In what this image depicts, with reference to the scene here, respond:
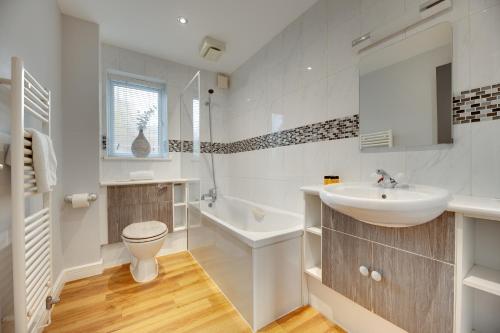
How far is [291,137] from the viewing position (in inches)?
80.7

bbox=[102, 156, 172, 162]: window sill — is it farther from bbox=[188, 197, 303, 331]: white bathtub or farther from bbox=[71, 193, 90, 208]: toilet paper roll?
bbox=[188, 197, 303, 331]: white bathtub

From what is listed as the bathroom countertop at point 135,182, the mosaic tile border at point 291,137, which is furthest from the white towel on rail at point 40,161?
the mosaic tile border at point 291,137

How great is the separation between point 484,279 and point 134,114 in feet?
10.2

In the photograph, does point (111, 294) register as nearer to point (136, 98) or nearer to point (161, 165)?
point (161, 165)

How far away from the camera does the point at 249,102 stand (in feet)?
8.78

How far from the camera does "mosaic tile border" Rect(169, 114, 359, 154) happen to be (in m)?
1.56

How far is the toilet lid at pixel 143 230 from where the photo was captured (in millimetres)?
1811

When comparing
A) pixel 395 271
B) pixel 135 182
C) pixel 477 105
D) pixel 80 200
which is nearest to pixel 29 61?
pixel 80 200

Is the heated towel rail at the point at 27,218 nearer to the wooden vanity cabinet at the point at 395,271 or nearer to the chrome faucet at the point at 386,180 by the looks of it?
the wooden vanity cabinet at the point at 395,271

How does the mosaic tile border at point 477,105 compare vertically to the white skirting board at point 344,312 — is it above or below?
above

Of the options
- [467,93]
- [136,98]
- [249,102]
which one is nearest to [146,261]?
[136,98]

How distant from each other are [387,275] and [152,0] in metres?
2.54

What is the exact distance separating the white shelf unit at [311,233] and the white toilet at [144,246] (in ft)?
4.16

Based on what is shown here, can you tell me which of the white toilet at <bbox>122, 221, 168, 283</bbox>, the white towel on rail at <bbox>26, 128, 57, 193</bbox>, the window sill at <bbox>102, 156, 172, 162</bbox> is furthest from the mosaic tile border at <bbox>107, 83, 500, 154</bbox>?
the white towel on rail at <bbox>26, 128, 57, 193</bbox>
